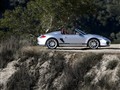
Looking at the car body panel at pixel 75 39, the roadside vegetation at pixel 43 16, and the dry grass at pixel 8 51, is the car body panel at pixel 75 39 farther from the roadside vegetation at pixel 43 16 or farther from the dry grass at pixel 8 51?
the roadside vegetation at pixel 43 16

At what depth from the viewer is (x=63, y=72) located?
59.0 ft

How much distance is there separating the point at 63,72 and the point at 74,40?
4499 mm

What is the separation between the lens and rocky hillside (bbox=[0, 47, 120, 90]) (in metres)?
17.1

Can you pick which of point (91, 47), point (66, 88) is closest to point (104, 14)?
point (91, 47)

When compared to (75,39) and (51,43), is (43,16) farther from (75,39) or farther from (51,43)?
(75,39)

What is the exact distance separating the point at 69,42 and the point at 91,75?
5.08m

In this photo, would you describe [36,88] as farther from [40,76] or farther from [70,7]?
[70,7]

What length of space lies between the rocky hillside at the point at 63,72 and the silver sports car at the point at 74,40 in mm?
2959

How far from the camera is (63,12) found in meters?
32.8

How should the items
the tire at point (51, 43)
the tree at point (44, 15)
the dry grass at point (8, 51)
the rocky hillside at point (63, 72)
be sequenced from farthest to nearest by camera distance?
the tree at point (44, 15), the tire at point (51, 43), the dry grass at point (8, 51), the rocky hillside at point (63, 72)

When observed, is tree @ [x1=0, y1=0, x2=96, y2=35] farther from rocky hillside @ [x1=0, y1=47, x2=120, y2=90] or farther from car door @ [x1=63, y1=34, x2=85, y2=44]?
rocky hillside @ [x1=0, y1=47, x2=120, y2=90]

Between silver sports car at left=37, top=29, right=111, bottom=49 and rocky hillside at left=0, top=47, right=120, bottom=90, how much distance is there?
2.96 meters

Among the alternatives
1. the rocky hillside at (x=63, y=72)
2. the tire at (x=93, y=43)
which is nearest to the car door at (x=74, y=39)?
the tire at (x=93, y=43)

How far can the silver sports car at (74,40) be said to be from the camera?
22.2 m
